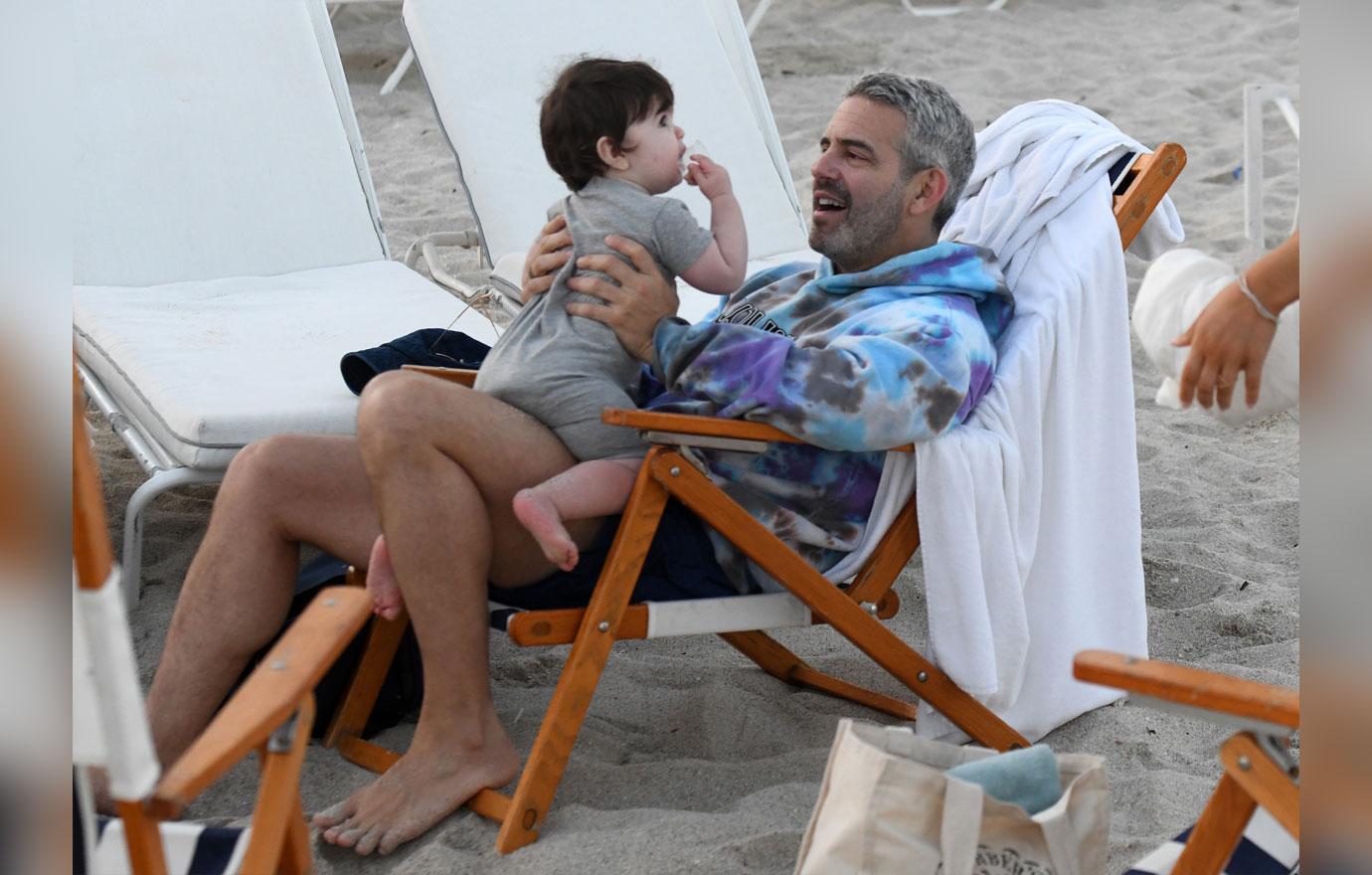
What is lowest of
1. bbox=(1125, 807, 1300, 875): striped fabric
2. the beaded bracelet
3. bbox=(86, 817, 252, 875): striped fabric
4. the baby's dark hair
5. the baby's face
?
bbox=(1125, 807, 1300, 875): striped fabric

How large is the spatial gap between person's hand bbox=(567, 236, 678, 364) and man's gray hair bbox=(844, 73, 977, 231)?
1.84 ft

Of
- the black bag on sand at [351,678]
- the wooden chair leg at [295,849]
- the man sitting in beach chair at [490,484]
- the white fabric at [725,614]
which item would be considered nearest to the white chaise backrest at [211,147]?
the black bag on sand at [351,678]

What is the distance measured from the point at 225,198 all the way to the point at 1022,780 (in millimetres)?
3168

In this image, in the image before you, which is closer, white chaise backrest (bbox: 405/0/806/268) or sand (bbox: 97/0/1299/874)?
sand (bbox: 97/0/1299/874)

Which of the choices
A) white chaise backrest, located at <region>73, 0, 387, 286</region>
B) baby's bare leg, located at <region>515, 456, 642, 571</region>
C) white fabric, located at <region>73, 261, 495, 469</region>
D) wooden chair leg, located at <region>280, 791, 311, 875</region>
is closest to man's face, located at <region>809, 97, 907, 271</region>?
baby's bare leg, located at <region>515, 456, 642, 571</region>

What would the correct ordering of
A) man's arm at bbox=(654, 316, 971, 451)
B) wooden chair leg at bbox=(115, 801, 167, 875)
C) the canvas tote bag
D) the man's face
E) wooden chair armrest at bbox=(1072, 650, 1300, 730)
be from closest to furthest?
wooden chair leg at bbox=(115, 801, 167, 875) → wooden chair armrest at bbox=(1072, 650, 1300, 730) → the canvas tote bag → man's arm at bbox=(654, 316, 971, 451) → the man's face

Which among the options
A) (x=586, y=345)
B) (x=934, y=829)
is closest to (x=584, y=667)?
(x=586, y=345)

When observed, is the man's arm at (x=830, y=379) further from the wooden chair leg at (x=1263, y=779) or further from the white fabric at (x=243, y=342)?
the wooden chair leg at (x=1263, y=779)

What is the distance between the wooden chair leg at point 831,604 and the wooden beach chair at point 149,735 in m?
0.86

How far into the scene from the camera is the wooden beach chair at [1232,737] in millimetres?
1580

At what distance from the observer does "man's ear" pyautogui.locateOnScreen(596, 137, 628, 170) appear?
2.73m

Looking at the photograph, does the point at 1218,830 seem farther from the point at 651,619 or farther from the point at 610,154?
the point at 610,154

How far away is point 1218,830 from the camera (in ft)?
5.64

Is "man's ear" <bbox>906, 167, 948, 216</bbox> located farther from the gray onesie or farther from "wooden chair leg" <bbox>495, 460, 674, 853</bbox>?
"wooden chair leg" <bbox>495, 460, 674, 853</bbox>
